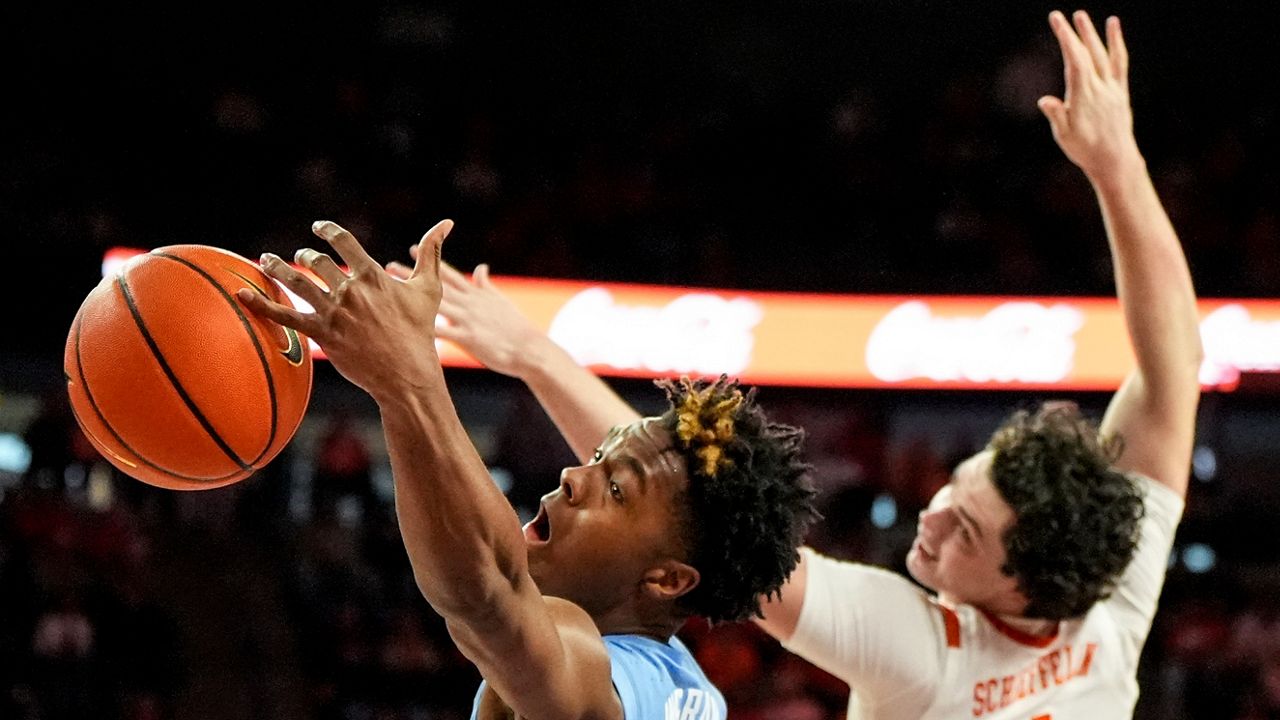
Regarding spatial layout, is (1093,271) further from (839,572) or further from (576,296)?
(839,572)

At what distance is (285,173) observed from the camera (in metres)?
8.30

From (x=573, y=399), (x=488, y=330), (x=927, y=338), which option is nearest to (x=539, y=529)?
(x=573, y=399)

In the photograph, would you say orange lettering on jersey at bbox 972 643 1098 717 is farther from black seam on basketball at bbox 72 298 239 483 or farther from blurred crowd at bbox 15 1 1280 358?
blurred crowd at bbox 15 1 1280 358

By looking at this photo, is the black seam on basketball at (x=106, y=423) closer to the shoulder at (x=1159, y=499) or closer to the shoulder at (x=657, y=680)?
the shoulder at (x=657, y=680)

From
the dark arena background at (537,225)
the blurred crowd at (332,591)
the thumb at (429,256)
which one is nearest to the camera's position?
the thumb at (429,256)

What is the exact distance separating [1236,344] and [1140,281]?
5730 millimetres

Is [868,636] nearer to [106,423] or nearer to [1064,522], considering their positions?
[1064,522]

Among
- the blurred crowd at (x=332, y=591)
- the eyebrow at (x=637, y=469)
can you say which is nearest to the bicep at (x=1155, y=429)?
the eyebrow at (x=637, y=469)

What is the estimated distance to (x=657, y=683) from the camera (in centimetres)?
198

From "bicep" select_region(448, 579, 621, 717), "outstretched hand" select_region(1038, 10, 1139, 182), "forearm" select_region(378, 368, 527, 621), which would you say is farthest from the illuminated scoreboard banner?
"forearm" select_region(378, 368, 527, 621)

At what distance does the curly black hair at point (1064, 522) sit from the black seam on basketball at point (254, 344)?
133 cm

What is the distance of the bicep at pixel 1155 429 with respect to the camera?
283 centimetres

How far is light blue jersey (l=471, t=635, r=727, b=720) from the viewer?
1900 millimetres

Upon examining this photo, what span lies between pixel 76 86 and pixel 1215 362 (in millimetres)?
6941
